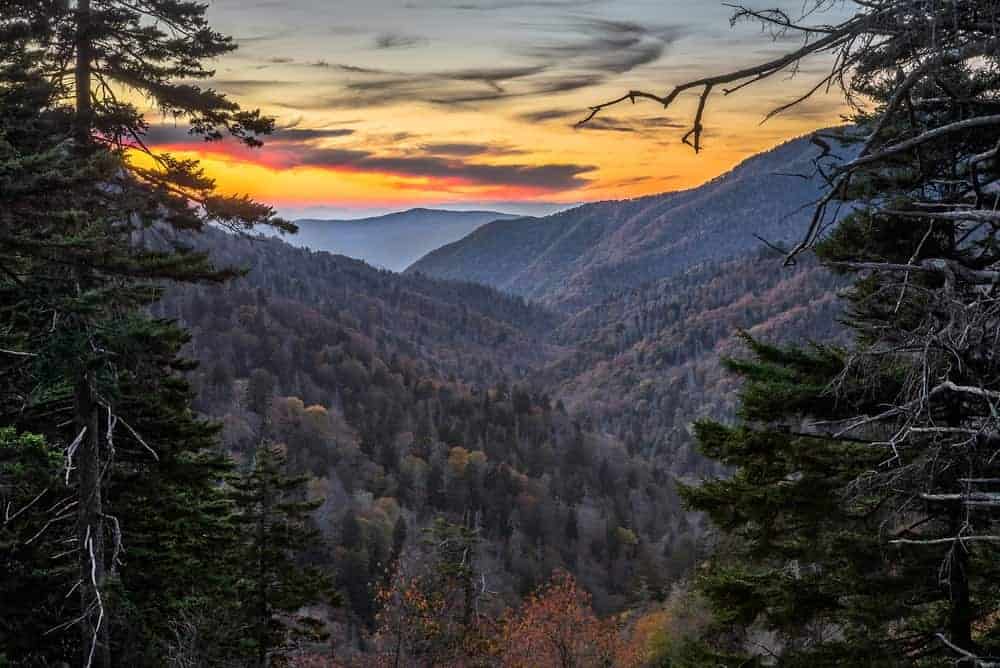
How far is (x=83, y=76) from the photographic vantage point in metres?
10.6

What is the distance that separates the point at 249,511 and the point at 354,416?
14200 cm

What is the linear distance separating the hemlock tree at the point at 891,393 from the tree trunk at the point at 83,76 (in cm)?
901

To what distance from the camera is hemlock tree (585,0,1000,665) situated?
3.54 meters

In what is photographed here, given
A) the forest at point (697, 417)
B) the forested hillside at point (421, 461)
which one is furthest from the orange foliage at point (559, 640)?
the forested hillside at point (421, 461)

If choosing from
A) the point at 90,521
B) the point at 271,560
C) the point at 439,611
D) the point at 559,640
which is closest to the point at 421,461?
the point at 439,611

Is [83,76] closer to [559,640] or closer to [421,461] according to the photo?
[559,640]

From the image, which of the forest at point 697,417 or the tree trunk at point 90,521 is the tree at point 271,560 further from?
the tree trunk at point 90,521

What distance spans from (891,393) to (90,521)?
9617 millimetres

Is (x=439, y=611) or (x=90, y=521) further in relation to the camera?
(x=439, y=611)

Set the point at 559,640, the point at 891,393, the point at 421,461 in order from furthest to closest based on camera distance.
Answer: the point at 421,461, the point at 559,640, the point at 891,393

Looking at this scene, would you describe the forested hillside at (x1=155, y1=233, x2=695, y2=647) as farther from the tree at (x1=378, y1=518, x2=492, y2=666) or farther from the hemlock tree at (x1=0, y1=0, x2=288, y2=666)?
the hemlock tree at (x1=0, y1=0, x2=288, y2=666)

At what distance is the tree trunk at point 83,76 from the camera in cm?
1033

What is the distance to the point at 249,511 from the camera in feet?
62.7

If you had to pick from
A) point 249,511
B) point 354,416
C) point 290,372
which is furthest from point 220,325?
point 249,511
